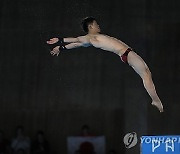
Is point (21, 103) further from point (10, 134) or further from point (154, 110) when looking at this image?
point (154, 110)

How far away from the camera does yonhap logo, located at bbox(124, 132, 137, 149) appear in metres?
5.25

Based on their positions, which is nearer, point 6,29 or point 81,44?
point 81,44

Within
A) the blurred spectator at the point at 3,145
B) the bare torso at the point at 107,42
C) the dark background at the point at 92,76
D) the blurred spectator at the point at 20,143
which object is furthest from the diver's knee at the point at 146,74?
the blurred spectator at the point at 3,145

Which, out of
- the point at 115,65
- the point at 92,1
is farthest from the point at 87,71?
the point at 92,1

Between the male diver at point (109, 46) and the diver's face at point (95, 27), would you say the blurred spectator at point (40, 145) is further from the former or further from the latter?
the diver's face at point (95, 27)

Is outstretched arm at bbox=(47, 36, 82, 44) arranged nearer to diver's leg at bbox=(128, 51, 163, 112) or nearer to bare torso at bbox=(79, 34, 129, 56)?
bare torso at bbox=(79, 34, 129, 56)

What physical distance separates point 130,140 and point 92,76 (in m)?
0.76

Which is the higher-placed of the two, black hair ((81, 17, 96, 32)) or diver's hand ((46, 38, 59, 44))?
black hair ((81, 17, 96, 32))

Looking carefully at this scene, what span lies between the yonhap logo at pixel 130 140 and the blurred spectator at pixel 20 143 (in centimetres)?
95

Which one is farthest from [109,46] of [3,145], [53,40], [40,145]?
[3,145]

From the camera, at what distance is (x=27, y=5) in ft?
18.6

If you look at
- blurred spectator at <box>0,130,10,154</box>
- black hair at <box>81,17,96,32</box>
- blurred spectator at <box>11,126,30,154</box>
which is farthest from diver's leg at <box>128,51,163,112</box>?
blurred spectator at <box>0,130,10,154</box>

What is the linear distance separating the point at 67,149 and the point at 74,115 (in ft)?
1.17

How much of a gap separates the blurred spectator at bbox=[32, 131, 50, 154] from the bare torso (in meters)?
1.06
